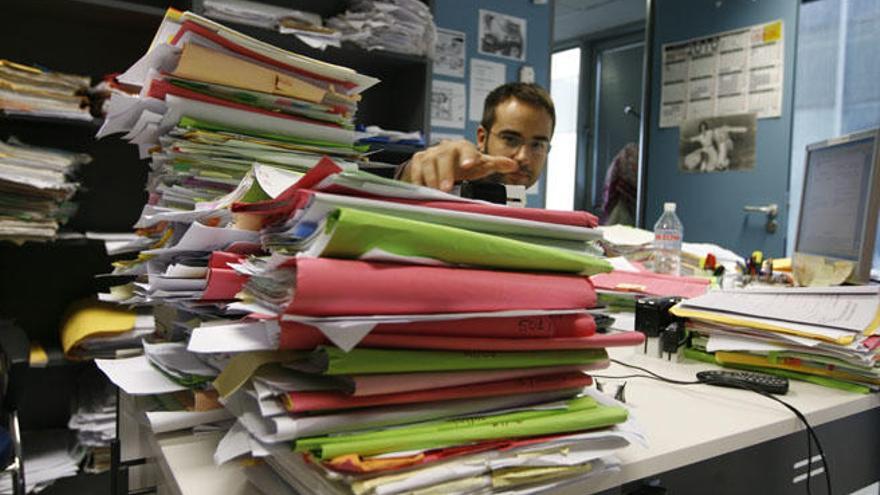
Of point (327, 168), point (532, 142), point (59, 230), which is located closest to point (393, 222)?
point (327, 168)

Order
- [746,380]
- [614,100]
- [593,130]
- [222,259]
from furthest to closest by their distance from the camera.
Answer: [593,130] → [614,100] → [746,380] → [222,259]

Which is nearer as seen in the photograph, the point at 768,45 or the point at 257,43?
the point at 257,43

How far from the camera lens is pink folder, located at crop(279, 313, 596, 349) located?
0.44 m

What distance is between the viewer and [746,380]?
2.88ft

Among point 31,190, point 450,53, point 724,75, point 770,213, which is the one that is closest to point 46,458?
point 31,190

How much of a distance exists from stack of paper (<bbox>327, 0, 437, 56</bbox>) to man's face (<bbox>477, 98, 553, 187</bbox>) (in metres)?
0.50

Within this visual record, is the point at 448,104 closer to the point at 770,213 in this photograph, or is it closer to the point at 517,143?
the point at 517,143

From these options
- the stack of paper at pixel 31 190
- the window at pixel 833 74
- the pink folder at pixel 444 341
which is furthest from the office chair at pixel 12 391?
the window at pixel 833 74

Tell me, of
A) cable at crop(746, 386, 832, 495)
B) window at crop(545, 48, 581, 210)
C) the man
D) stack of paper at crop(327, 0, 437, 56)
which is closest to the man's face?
the man

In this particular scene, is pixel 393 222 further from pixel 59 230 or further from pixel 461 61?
pixel 461 61

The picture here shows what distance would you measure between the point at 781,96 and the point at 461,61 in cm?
179

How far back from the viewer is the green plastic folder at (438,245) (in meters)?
0.41

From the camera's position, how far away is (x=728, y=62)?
3.46 meters

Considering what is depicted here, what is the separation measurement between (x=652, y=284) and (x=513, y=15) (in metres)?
2.15
